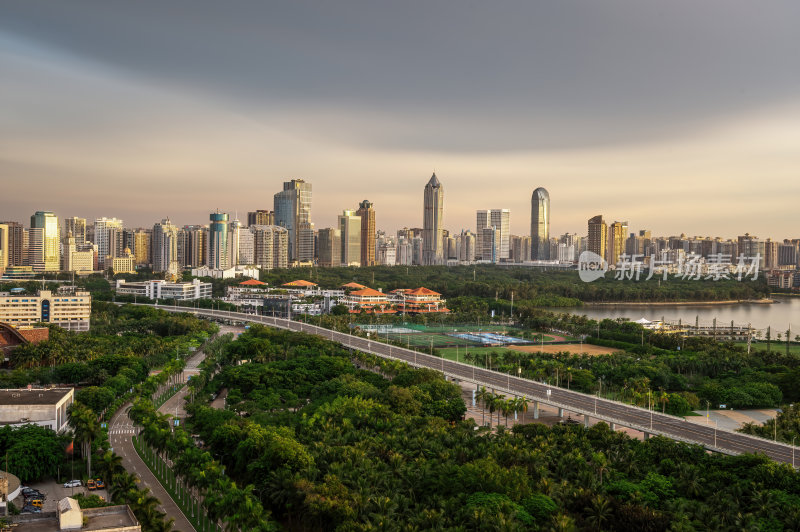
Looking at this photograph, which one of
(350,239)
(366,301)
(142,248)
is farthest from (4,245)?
(366,301)

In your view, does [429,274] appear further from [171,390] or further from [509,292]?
[171,390]

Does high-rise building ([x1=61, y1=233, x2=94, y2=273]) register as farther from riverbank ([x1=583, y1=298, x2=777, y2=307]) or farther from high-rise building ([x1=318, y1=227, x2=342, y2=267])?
riverbank ([x1=583, y1=298, x2=777, y2=307])

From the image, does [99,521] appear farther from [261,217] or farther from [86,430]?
[261,217]

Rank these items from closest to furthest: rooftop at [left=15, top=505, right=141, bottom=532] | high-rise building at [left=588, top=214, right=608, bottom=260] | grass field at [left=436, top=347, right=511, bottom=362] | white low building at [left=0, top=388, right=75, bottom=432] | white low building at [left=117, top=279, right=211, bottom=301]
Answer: rooftop at [left=15, top=505, right=141, bottom=532], white low building at [left=0, top=388, right=75, bottom=432], grass field at [left=436, top=347, right=511, bottom=362], white low building at [left=117, top=279, right=211, bottom=301], high-rise building at [left=588, top=214, right=608, bottom=260]

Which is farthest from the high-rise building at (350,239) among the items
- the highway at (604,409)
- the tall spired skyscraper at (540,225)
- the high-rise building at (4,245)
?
the highway at (604,409)

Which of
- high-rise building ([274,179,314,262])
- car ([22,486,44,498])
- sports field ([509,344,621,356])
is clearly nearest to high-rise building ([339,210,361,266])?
high-rise building ([274,179,314,262])

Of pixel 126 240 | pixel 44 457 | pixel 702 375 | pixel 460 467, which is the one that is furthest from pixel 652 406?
pixel 126 240
